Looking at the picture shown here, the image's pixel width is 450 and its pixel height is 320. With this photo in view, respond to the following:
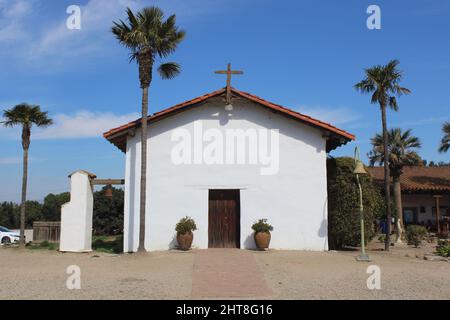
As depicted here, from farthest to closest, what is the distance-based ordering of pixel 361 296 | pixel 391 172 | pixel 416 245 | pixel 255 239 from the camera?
pixel 391 172
pixel 416 245
pixel 255 239
pixel 361 296

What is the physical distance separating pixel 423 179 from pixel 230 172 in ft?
66.5

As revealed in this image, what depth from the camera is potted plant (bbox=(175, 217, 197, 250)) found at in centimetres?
1538

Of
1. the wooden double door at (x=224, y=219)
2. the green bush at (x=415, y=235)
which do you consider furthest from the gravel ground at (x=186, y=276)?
the green bush at (x=415, y=235)

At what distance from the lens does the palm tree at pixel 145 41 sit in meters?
15.2

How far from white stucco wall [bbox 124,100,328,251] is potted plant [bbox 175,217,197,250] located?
0.56 meters

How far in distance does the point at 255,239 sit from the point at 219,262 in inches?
122

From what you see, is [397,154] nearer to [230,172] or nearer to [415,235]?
[415,235]

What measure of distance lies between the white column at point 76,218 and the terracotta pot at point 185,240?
3905 mm
